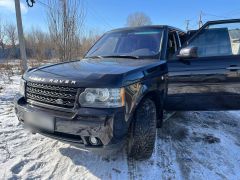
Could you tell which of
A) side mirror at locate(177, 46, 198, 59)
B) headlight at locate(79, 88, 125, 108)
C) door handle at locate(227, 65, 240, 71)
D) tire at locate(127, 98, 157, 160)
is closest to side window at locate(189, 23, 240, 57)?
door handle at locate(227, 65, 240, 71)

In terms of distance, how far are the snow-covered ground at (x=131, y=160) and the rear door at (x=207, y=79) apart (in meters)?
0.54

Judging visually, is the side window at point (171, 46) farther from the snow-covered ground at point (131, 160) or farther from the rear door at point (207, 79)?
the snow-covered ground at point (131, 160)

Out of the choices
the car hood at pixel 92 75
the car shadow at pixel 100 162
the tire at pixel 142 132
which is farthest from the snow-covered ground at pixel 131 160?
the car hood at pixel 92 75

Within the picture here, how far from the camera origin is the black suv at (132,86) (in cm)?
232

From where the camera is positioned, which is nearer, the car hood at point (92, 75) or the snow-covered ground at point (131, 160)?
the car hood at point (92, 75)

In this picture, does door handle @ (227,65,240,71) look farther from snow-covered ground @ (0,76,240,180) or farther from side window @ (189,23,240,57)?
snow-covered ground @ (0,76,240,180)

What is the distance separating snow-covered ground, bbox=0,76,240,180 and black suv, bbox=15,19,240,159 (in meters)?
0.28

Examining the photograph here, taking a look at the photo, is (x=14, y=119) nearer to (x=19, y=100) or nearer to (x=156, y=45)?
(x=19, y=100)

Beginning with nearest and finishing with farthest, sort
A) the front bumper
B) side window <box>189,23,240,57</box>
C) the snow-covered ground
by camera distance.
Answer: the front bumper → the snow-covered ground → side window <box>189,23,240,57</box>

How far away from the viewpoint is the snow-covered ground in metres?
2.73

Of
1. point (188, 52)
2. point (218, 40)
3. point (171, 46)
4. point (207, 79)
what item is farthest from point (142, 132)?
point (218, 40)

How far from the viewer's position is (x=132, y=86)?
2.50 meters

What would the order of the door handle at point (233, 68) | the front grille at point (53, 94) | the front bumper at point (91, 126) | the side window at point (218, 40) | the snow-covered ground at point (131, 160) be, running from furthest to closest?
the side window at point (218, 40) < the door handle at point (233, 68) < the snow-covered ground at point (131, 160) < the front grille at point (53, 94) < the front bumper at point (91, 126)

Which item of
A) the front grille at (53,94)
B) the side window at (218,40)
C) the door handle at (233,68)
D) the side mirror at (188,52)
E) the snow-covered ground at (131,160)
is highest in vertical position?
the side window at (218,40)
